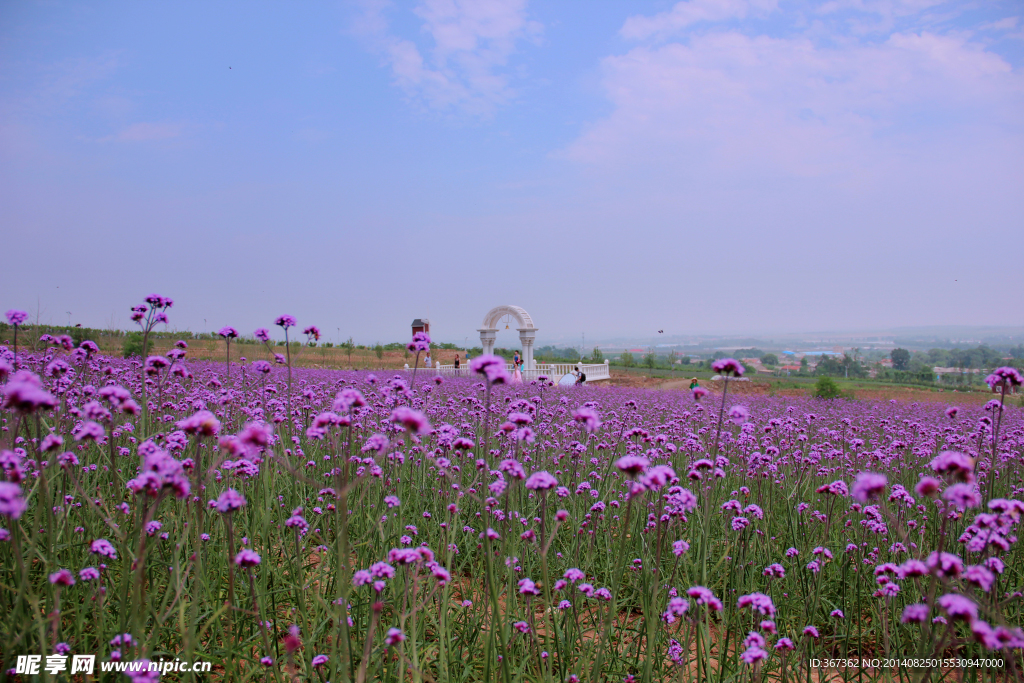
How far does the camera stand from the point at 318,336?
11.0 ft

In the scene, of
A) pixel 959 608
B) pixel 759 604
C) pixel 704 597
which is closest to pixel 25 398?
pixel 704 597

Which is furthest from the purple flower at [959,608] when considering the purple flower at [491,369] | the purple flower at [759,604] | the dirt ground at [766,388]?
the dirt ground at [766,388]

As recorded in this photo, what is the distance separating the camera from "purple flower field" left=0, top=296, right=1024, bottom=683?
1.79 m

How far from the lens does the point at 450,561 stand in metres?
2.39

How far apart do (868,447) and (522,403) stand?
17.7 feet

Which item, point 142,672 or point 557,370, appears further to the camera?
point 557,370

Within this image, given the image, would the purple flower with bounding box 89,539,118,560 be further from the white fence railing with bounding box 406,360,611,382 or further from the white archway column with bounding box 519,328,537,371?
the white archway column with bounding box 519,328,537,371

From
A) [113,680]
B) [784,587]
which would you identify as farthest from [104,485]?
[784,587]

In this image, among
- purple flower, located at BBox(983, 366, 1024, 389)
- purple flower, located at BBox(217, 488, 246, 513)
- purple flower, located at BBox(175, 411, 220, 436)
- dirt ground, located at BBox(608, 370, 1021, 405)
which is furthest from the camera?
dirt ground, located at BBox(608, 370, 1021, 405)

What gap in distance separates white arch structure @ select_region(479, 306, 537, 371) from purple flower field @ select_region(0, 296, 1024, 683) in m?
20.8

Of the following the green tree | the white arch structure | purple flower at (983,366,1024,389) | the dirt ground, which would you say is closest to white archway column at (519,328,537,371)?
the white arch structure

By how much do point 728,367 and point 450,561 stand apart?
4.89 feet

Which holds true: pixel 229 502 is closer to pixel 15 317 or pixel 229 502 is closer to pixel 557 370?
pixel 15 317

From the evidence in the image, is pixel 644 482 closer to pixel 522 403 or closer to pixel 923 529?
pixel 522 403
